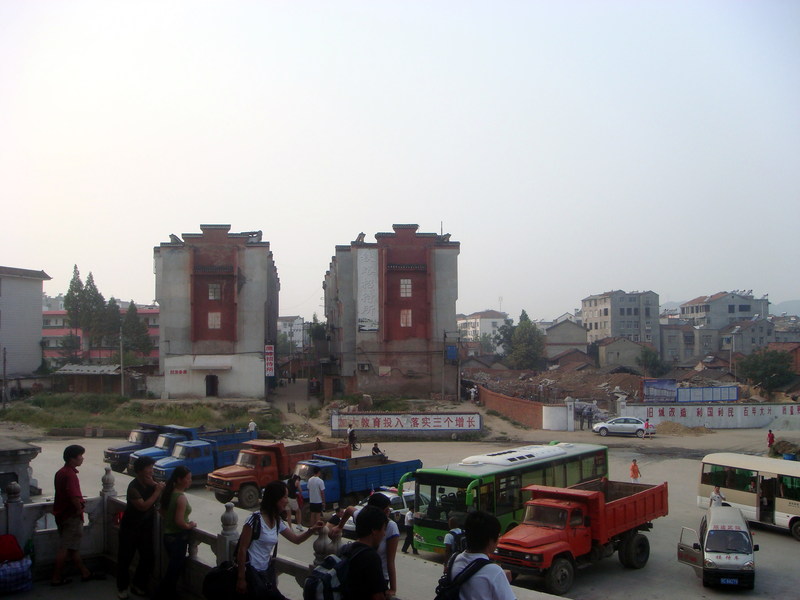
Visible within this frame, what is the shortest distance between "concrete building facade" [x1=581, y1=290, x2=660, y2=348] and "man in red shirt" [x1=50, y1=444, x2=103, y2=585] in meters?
100

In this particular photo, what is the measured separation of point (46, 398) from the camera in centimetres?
4606

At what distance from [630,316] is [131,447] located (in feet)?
298

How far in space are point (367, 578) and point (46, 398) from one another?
155 ft

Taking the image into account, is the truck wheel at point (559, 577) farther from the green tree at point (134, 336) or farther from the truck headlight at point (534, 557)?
the green tree at point (134, 336)

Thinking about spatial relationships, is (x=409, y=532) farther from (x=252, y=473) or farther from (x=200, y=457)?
(x=200, y=457)

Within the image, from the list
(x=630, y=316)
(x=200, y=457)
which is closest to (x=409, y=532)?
(x=200, y=457)

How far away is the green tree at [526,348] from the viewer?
8994cm

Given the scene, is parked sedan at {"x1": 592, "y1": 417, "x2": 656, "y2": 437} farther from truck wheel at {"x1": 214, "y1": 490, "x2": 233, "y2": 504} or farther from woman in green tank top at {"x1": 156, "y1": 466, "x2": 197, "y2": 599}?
woman in green tank top at {"x1": 156, "y1": 466, "x2": 197, "y2": 599}

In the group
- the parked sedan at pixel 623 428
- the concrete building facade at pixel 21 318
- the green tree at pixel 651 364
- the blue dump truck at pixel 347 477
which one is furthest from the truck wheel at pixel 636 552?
the green tree at pixel 651 364

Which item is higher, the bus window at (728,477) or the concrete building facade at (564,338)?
the concrete building facade at (564,338)

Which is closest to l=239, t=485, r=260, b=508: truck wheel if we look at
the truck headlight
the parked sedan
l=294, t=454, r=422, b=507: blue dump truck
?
l=294, t=454, r=422, b=507: blue dump truck

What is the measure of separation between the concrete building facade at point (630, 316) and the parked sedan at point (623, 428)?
6355 cm

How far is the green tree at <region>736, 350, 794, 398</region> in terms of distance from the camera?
202 feet

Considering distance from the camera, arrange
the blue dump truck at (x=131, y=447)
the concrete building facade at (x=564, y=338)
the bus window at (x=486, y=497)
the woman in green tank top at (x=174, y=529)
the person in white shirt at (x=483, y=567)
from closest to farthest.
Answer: the person in white shirt at (x=483, y=567), the woman in green tank top at (x=174, y=529), the bus window at (x=486, y=497), the blue dump truck at (x=131, y=447), the concrete building facade at (x=564, y=338)
